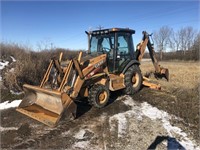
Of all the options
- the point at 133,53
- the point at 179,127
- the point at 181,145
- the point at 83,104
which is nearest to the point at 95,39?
the point at 133,53

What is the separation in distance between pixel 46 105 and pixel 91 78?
1500 millimetres

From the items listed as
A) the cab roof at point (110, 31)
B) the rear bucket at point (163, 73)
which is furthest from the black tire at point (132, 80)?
the rear bucket at point (163, 73)

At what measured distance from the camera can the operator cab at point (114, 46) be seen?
7.43m

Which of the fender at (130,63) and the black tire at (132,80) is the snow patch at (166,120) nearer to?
the black tire at (132,80)

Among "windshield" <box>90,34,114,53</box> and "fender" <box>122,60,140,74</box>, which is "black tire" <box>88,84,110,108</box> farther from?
"windshield" <box>90,34,114,53</box>

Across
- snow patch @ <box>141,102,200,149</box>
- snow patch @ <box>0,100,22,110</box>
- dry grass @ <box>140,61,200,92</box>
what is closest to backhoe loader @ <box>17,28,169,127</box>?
snow patch @ <box>0,100,22,110</box>

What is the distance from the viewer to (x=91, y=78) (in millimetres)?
6422

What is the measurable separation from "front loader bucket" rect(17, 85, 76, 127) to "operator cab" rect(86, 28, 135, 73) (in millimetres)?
2425

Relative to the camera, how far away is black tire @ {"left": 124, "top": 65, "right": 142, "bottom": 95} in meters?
7.74

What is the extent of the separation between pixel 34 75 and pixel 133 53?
467 cm

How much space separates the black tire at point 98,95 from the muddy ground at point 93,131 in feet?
0.70

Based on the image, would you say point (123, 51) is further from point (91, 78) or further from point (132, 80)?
point (91, 78)

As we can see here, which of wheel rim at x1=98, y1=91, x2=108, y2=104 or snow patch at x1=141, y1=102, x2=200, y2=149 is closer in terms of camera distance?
snow patch at x1=141, y1=102, x2=200, y2=149

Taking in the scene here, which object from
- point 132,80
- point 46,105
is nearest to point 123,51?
point 132,80
